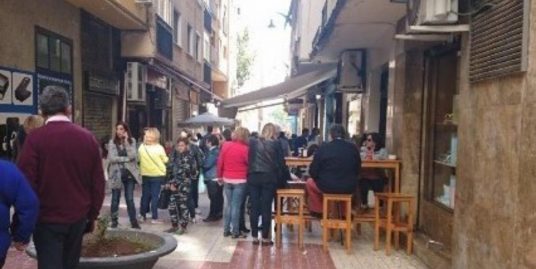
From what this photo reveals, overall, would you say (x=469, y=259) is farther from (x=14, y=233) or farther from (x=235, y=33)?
(x=235, y=33)

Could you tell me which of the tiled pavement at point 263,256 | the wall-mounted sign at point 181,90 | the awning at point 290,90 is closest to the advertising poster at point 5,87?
the tiled pavement at point 263,256

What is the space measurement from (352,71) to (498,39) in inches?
336

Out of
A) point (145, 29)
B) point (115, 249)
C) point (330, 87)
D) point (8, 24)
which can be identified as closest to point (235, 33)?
point (330, 87)

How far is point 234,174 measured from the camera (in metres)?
8.61

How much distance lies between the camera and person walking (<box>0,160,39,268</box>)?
367 centimetres

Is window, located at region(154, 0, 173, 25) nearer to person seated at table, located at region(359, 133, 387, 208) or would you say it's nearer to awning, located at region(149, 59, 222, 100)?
awning, located at region(149, 59, 222, 100)

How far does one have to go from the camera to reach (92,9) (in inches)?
496

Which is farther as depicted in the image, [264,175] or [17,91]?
[17,91]

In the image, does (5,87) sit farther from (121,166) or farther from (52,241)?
(52,241)

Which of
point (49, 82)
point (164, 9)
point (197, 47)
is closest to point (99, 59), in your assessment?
point (49, 82)

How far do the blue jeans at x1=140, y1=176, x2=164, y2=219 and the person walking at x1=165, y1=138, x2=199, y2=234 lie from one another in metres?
0.35

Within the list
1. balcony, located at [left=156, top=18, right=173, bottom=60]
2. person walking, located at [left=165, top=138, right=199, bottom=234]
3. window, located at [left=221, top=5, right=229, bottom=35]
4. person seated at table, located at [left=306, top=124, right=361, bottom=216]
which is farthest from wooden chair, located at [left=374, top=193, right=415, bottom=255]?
window, located at [left=221, top=5, right=229, bottom=35]

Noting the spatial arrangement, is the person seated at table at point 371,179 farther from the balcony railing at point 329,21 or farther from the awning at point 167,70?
the awning at point 167,70

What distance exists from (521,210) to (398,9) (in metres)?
4.51
